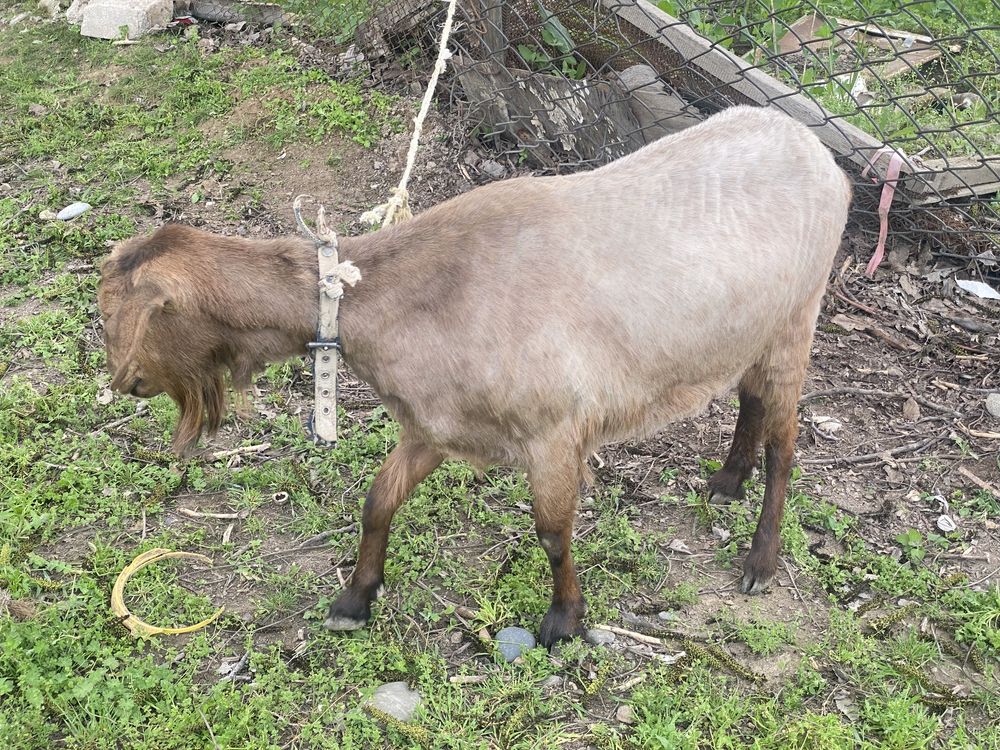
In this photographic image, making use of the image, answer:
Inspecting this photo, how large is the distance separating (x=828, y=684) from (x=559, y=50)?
416 cm

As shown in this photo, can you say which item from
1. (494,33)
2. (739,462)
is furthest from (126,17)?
(739,462)

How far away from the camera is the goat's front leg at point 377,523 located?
11.3ft

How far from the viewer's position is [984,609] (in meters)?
3.53

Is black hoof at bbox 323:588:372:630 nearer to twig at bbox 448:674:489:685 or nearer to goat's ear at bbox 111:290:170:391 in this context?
twig at bbox 448:674:489:685

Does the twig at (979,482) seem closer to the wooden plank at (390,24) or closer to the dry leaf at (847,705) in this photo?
the dry leaf at (847,705)

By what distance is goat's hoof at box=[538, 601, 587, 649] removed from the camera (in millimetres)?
3445

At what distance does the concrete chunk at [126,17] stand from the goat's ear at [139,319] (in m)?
5.81

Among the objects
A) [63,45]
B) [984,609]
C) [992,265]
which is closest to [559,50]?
[992,265]

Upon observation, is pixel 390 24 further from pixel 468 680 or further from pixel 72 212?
pixel 468 680

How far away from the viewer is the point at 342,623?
11.4ft

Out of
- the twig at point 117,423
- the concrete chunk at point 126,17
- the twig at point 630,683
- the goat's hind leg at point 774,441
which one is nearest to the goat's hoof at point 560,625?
the twig at point 630,683

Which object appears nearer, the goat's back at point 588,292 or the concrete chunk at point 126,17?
the goat's back at point 588,292

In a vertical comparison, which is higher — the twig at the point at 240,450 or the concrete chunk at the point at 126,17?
the concrete chunk at the point at 126,17

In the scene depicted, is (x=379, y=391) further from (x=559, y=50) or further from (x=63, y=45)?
(x=63, y=45)
